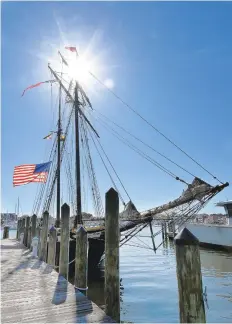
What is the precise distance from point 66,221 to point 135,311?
5.68m

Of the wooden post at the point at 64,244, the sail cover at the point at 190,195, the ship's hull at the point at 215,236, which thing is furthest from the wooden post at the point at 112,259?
the ship's hull at the point at 215,236

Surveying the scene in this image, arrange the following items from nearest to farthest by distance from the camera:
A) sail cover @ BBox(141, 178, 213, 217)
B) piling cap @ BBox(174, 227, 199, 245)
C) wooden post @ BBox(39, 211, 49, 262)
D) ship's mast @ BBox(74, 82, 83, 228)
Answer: piling cap @ BBox(174, 227, 199, 245) → wooden post @ BBox(39, 211, 49, 262) → sail cover @ BBox(141, 178, 213, 217) → ship's mast @ BBox(74, 82, 83, 228)

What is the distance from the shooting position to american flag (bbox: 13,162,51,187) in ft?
67.6

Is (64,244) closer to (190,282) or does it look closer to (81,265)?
(81,265)

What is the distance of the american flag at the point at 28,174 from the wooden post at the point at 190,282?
63.1 ft

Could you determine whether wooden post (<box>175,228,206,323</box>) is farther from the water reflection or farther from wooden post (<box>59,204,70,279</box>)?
the water reflection

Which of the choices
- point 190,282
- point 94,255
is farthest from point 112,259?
point 94,255

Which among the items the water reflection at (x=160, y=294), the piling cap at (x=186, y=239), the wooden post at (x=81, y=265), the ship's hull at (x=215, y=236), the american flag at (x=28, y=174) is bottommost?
the water reflection at (x=160, y=294)

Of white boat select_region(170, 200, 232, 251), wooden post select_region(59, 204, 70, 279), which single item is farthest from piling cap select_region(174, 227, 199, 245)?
white boat select_region(170, 200, 232, 251)

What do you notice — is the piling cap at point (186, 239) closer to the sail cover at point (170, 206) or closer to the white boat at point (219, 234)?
the sail cover at point (170, 206)

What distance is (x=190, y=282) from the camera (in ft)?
9.91

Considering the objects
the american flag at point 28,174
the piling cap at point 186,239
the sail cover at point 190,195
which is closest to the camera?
the piling cap at point 186,239

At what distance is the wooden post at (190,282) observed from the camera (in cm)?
300

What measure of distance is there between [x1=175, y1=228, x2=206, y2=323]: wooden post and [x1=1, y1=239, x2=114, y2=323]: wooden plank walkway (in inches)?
76.8
